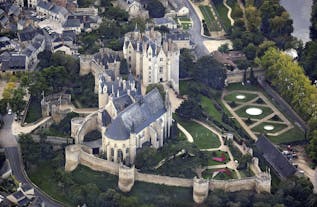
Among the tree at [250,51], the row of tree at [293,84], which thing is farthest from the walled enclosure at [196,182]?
the tree at [250,51]

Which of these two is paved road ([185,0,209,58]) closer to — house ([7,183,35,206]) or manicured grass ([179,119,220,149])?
manicured grass ([179,119,220,149])

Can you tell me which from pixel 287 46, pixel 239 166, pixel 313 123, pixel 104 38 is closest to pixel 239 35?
pixel 287 46

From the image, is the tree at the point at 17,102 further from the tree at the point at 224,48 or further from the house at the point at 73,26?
the tree at the point at 224,48

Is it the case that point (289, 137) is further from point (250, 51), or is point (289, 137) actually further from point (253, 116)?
point (250, 51)

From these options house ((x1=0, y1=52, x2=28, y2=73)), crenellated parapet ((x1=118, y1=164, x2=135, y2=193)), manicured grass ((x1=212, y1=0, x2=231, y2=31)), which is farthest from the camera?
manicured grass ((x1=212, y1=0, x2=231, y2=31))

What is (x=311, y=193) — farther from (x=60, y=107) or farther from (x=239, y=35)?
(x=239, y=35)

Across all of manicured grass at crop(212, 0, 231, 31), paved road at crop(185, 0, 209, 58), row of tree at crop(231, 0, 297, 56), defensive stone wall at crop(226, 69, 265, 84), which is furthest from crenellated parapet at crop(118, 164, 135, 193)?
manicured grass at crop(212, 0, 231, 31)

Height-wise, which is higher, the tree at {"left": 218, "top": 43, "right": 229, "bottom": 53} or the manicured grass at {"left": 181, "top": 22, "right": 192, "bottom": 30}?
the manicured grass at {"left": 181, "top": 22, "right": 192, "bottom": 30}
